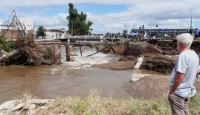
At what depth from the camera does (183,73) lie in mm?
4109

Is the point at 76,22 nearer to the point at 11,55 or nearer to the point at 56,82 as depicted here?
the point at 11,55

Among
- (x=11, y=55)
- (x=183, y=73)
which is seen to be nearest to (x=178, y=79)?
(x=183, y=73)

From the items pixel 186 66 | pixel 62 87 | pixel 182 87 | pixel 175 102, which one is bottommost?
pixel 62 87

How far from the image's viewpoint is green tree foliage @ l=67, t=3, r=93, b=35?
78.6 metres

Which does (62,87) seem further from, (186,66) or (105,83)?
(186,66)

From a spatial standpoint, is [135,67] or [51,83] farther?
[135,67]

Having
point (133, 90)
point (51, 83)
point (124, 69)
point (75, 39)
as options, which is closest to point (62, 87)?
point (51, 83)

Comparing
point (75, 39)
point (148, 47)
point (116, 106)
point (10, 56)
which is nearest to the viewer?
point (116, 106)

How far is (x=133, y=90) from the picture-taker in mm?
12477

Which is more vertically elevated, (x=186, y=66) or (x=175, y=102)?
(x=186, y=66)

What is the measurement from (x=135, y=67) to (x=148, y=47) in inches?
342

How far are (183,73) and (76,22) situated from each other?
76.4 metres

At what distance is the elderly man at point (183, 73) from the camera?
13.5 ft

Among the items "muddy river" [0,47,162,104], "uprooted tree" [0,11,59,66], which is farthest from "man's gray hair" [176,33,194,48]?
"uprooted tree" [0,11,59,66]
